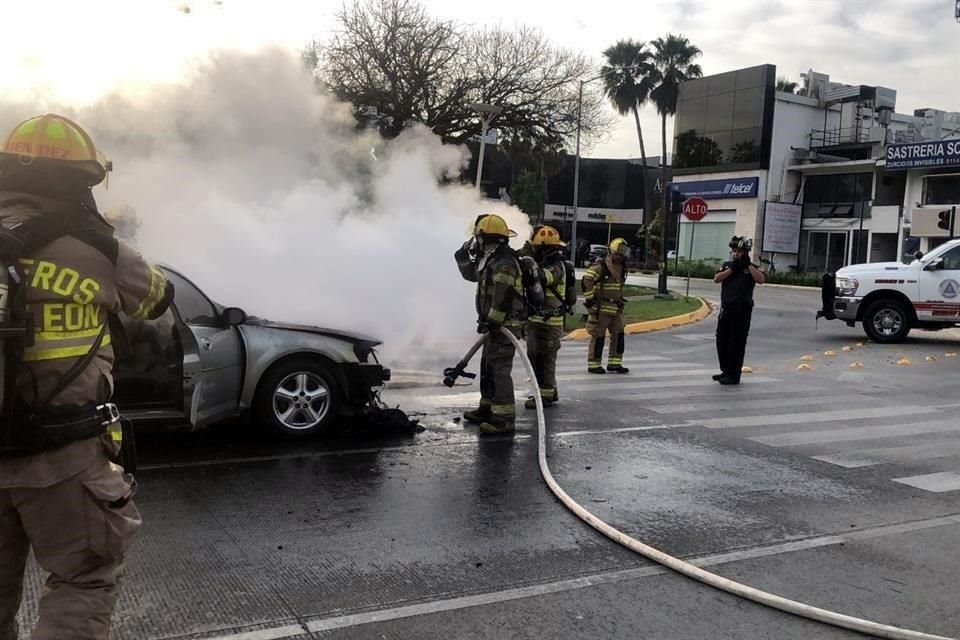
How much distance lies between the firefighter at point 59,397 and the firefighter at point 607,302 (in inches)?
341

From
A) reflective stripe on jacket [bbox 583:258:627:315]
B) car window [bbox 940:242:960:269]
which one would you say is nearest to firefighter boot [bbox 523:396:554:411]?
reflective stripe on jacket [bbox 583:258:627:315]

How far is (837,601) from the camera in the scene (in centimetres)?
387

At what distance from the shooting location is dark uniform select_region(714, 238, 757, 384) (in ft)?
33.8

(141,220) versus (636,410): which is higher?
(141,220)

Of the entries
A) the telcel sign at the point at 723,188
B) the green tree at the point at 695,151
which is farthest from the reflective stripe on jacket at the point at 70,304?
the green tree at the point at 695,151

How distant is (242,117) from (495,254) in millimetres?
3439

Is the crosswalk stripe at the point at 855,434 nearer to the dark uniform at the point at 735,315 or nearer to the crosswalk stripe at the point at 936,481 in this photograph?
the crosswalk stripe at the point at 936,481

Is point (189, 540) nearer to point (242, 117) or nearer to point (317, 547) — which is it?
point (317, 547)

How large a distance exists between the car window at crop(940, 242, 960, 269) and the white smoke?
28.4 feet

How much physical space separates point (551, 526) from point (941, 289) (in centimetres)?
1245

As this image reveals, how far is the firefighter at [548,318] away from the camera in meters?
8.24

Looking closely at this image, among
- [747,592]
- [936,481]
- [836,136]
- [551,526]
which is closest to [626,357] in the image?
[936,481]

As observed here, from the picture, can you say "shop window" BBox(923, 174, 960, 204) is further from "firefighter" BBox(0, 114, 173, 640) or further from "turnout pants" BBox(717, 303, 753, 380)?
"firefighter" BBox(0, 114, 173, 640)

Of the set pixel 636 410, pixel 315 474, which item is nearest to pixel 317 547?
pixel 315 474
